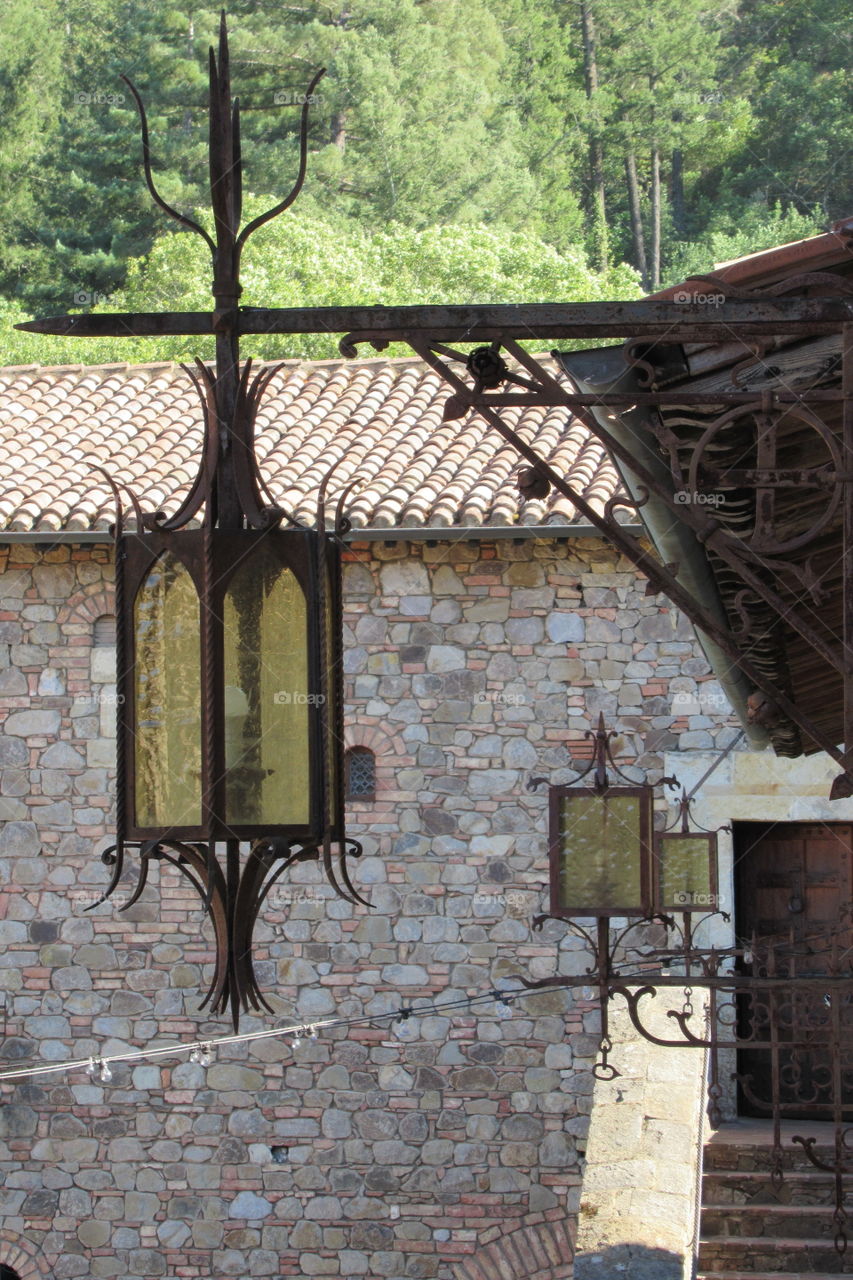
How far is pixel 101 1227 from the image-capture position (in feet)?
33.5

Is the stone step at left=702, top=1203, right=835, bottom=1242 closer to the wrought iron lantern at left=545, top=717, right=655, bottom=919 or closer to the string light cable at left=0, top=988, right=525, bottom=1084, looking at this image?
the wrought iron lantern at left=545, top=717, right=655, bottom=919

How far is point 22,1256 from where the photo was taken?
33.7 ft

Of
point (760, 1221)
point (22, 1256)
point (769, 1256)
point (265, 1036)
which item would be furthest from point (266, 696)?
point (22, 1256)

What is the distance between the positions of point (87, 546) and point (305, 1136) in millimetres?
4006

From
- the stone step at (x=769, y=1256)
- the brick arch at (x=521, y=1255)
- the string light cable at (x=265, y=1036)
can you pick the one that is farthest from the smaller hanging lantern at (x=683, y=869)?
Answer: the brick arch at (x=521, y=1255)

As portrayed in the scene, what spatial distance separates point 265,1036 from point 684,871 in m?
3.21

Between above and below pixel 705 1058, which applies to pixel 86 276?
above

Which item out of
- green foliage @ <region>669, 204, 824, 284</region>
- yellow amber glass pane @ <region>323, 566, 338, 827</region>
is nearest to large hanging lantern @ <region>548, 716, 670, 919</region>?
yellow amber glass pane @ <region>323, 566, 338, 827</region>

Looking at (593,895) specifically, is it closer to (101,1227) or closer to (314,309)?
(314,309)

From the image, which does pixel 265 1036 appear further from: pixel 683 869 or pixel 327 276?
pixel 327 276

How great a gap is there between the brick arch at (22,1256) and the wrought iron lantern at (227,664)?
8249 millimetres

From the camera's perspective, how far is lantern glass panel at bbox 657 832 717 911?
8391 mm

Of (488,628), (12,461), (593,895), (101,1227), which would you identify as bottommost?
(101,1227)

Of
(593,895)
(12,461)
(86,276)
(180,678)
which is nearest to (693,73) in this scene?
(86,276)
